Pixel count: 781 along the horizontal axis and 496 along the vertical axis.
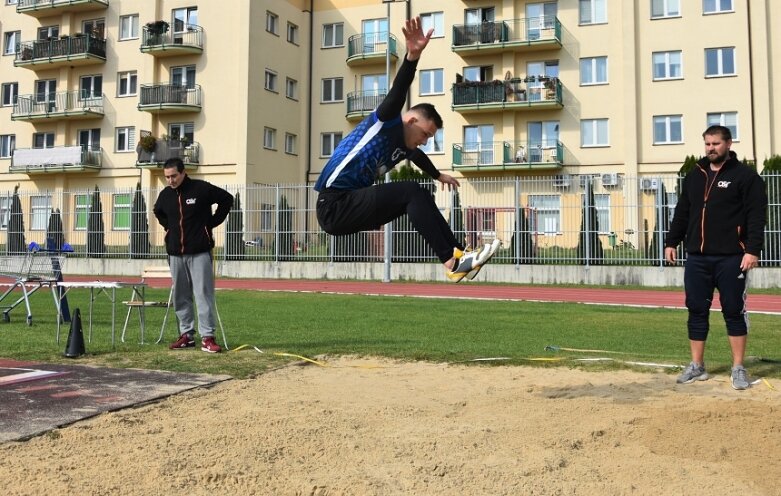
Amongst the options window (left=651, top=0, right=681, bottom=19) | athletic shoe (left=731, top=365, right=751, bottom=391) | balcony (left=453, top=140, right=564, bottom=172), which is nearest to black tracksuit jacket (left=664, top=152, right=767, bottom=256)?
athletic shoe (left=731, top=365, right=751, bottom=391)

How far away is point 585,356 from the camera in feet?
26.0

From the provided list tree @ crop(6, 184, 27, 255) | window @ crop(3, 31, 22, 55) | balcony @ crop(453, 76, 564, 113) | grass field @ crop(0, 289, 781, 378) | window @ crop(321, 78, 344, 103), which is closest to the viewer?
grass field @ crop(0, 289, 781, 378)

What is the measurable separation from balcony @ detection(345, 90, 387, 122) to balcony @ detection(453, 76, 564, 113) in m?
4.96

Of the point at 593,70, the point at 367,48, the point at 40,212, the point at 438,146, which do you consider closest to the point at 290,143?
the point at 367,48

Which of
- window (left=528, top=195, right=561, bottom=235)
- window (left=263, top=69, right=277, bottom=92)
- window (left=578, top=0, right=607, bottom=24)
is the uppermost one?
window (left=578, top=0, right=607, bottom=24)

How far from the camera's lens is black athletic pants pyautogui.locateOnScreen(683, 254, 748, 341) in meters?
6.22

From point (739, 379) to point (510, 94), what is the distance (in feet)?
102

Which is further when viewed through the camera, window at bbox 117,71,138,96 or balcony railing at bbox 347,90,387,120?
window at bbox 117,71,138,96

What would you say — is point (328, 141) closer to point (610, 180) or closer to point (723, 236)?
point (610, 180)

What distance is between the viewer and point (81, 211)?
26.8 meters

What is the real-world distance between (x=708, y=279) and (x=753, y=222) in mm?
646

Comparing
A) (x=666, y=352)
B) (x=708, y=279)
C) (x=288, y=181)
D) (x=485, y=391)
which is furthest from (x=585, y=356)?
(x=288, y=181)

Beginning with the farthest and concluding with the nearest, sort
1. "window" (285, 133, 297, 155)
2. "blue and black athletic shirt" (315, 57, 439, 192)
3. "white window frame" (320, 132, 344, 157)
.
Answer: "white window frame" (320, 132, 344, 157)
"window" (285, 133, 297, 155)
"blue and black athletic shirt" (315, 57, 439, 192)

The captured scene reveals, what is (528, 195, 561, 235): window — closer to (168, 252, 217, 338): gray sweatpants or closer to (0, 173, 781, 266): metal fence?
(0, 173, 781, 266): metal fence
